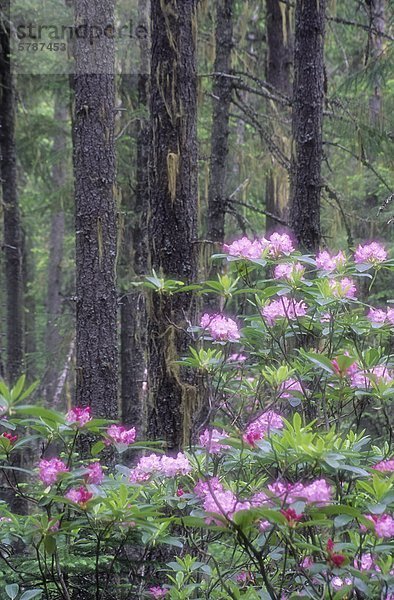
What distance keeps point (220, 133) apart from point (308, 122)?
210cm

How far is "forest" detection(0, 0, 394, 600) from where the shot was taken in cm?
217

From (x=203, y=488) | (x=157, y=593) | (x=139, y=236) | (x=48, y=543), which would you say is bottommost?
(x=157, y=593)

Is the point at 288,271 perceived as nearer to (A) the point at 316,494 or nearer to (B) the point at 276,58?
(A) the point at 316,494

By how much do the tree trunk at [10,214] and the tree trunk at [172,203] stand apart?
4488 mm

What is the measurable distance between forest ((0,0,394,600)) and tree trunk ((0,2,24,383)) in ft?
0.09

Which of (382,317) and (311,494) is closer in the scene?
(311,494)

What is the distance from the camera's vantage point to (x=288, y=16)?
8.50 m

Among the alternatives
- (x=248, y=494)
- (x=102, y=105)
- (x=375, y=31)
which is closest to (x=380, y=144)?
(x=375, y=31)

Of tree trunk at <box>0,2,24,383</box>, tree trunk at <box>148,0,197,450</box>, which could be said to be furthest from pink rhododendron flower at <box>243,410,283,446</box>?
tree trunk at <box>0,2,24,383</box>

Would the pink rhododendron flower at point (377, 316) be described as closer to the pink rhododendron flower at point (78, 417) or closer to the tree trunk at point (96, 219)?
the pink rhododendron flower at point (78, 417)

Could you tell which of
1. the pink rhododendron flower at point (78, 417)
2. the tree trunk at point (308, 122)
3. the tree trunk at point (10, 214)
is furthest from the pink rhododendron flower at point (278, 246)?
the tree trunk at point (10, 214)

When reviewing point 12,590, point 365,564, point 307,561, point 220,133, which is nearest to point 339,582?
point 365,564

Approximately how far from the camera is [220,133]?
7.72 metres

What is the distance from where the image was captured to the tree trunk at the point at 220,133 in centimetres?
761
